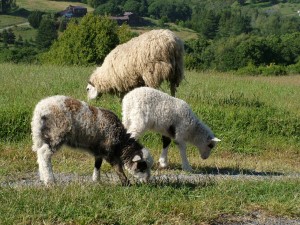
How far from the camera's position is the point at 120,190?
727 cm

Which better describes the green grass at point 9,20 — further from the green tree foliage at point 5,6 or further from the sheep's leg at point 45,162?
the sheep's leg at point 45,162

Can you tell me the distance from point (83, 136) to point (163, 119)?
7.40 ft

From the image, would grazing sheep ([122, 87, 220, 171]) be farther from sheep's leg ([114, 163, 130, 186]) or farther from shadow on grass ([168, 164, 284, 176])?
sheep's leg ([114, 163, 130, 186])

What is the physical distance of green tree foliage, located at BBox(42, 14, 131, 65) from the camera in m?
33.4

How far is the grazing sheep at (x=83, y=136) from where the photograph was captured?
301 inches

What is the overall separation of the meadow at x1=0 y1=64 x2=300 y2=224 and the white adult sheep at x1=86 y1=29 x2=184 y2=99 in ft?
2.56

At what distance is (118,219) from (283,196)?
251cm

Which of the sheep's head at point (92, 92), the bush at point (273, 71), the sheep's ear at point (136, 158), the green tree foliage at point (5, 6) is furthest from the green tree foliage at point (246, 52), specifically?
the sheep's ear at point (136, 158)

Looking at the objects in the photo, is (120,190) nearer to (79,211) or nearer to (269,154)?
(79,211)

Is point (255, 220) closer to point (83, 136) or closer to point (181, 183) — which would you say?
point (181, 183)

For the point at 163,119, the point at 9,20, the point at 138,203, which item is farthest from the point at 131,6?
the point at 138,203

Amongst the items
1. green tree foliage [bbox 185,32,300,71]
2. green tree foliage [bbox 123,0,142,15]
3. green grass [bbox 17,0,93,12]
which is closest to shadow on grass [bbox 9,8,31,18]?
green grass [bbox 17,0,93,12]

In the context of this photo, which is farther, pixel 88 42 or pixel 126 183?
pixel 88 42

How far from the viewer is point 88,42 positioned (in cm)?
3462
